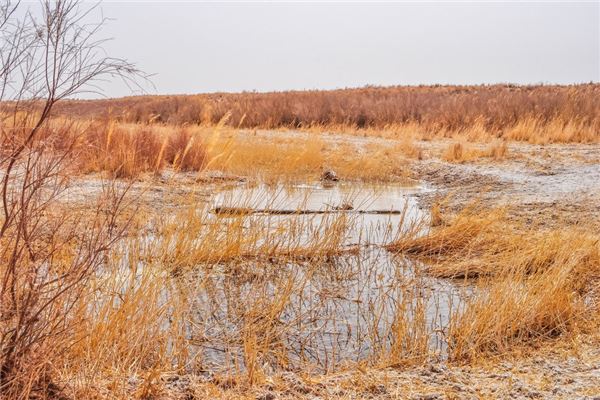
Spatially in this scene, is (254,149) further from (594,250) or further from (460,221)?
(594,250)

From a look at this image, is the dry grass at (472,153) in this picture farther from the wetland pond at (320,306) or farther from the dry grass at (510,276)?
the wetland pond at (320,306)

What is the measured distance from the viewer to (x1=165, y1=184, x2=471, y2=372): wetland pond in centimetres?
335

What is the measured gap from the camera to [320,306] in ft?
13.6

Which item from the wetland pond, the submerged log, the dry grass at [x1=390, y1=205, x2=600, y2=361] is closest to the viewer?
the wetland pond

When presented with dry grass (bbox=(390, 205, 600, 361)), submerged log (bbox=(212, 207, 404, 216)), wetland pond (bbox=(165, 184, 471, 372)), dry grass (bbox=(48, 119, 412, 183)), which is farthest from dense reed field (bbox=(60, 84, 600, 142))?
dry grass (bbox=(390, 205, 600, 361))

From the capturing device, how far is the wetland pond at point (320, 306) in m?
3.35

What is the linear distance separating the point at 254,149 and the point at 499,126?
7.84 meters

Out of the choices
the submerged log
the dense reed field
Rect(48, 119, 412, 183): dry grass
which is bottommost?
the submerged log

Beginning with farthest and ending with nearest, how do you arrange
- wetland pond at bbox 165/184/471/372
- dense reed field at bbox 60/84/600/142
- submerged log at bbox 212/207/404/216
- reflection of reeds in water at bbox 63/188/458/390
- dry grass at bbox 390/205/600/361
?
dense reed field at bbox 60/84/600/142, submerged log at bbox 212/207/404/216, dry grass at bbox 390/205/600/361, wetland pond at bbox 165/184/471/372, reflection of reeds in water at bbox 63/188/458/390

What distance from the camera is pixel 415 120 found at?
18.9m

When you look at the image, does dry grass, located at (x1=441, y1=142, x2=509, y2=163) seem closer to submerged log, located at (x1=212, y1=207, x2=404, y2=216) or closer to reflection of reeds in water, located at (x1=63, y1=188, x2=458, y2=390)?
submerged log, located at (x1=212, y1=207, x2=404, y2=216)

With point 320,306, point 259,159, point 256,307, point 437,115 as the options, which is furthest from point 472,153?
point 256,307

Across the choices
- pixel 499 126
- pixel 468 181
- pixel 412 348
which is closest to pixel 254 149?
pixel 468 181

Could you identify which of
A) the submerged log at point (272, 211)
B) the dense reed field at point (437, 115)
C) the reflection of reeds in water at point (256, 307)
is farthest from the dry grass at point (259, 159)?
the reflection of reeds in water at point (256, 307)
